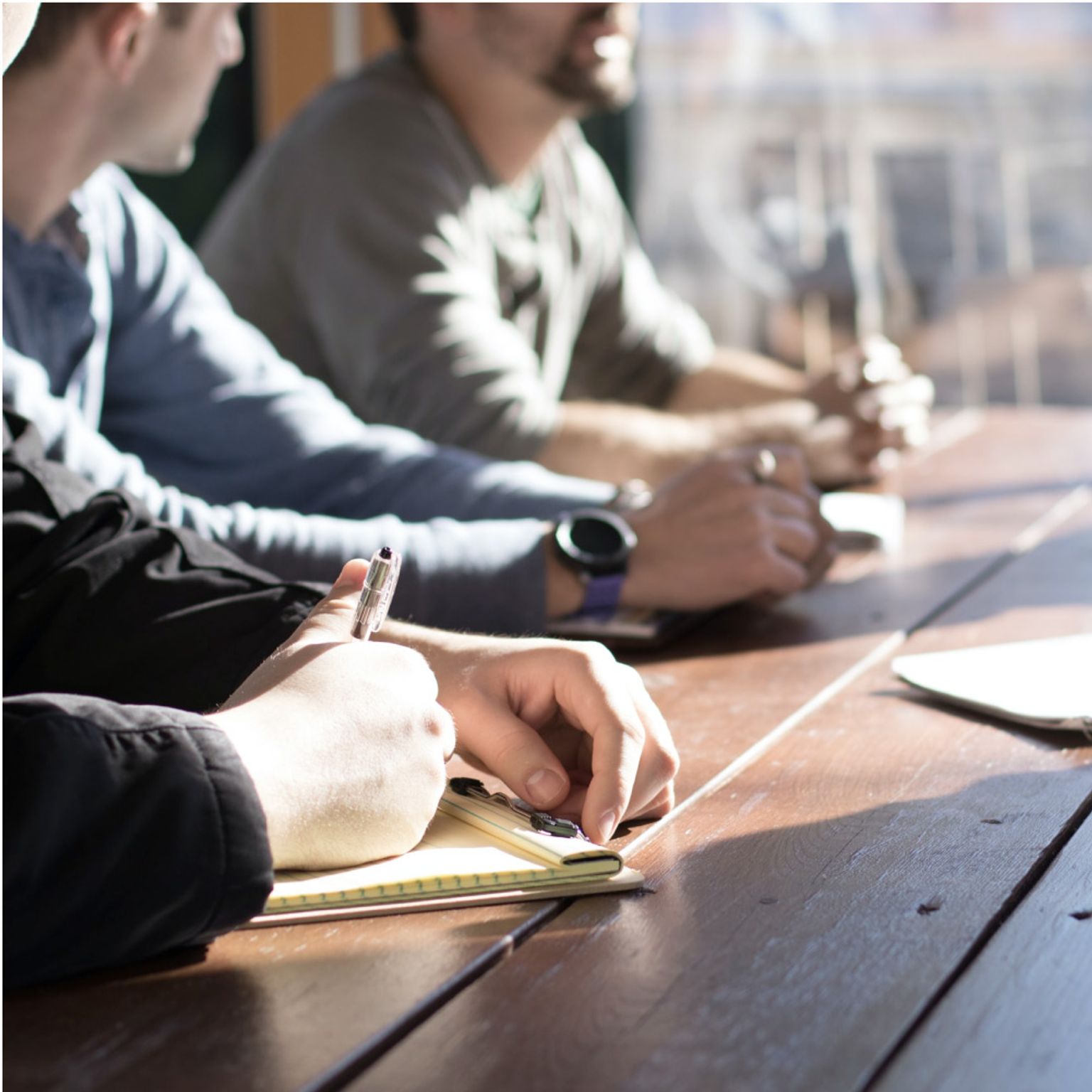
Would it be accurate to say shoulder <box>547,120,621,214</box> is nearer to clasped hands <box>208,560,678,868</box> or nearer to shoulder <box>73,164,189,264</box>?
shoulder <box>73,164,189,264</box>

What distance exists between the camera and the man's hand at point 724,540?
129 cm

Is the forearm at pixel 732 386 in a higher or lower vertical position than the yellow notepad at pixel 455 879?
lower

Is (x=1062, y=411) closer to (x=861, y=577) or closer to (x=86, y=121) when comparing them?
(x=861, y=577)

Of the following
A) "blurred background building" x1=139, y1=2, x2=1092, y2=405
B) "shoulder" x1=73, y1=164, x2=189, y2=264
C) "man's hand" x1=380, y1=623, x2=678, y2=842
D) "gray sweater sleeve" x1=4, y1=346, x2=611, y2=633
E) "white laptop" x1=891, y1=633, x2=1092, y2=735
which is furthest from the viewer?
"blurred background building" x1=139, y1=2, x2=1092, y2=405

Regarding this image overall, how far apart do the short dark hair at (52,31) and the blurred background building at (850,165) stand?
3.48 meters

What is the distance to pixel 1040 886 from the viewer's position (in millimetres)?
697

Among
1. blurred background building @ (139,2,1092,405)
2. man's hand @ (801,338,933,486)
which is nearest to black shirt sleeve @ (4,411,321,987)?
man's hand @ (801,338,933,486)

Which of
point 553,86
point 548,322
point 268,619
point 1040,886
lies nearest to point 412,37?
point 553,86

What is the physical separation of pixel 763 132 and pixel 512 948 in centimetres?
462

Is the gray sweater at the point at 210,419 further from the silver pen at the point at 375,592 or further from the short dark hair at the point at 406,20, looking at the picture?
the short dark hair at the point at 406,20

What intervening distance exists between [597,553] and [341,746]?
2.04ft

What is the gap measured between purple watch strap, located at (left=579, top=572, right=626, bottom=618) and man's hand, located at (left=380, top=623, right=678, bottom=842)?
42 centimetres

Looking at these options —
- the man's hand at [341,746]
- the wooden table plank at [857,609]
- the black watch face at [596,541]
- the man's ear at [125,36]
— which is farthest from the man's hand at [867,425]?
the man's hand at [341,746]

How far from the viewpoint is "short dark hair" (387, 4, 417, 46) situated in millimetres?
2244
